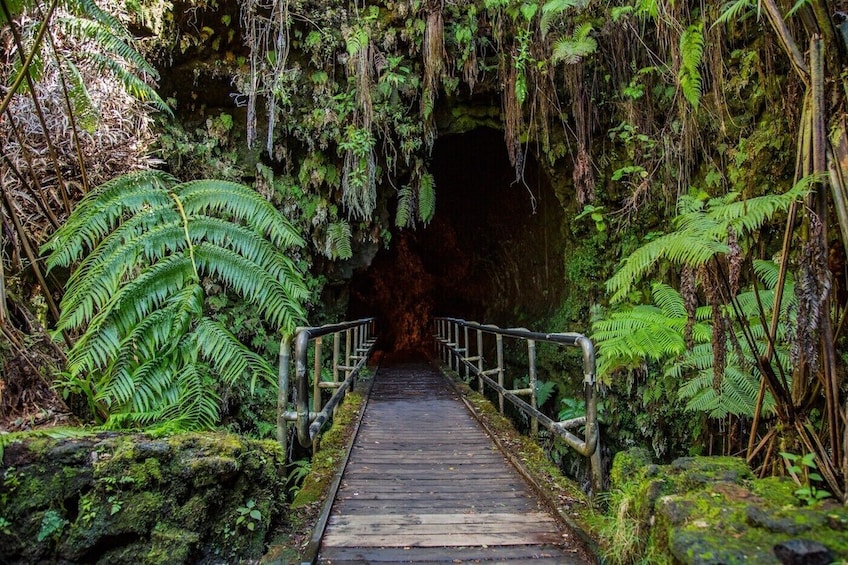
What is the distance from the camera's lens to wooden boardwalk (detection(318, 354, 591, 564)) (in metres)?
2.14

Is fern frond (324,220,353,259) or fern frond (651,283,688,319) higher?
fern frond (324,220,353,259)

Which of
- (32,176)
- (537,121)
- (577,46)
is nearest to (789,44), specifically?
(577,46)

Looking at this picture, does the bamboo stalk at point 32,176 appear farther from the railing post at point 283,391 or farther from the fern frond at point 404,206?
the fern frond at point 404,206

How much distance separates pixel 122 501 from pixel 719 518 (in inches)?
85.4

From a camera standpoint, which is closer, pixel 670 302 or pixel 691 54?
pixel 691 54

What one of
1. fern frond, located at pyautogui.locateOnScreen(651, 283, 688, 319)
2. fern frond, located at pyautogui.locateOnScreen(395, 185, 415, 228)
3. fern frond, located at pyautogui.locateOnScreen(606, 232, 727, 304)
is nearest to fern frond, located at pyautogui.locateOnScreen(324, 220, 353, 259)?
fern frond, located at pyautogui.locateOnScreen(395, 185, 415, 228)

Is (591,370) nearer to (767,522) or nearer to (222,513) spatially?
(767,522)

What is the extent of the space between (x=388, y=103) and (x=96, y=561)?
A: 642 cm

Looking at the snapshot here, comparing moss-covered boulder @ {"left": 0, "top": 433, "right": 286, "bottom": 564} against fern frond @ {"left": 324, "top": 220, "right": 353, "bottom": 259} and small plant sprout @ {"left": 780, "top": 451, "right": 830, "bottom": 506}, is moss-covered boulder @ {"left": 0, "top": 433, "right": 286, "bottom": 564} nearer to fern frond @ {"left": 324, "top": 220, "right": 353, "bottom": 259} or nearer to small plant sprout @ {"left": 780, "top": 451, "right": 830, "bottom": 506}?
small plant sprout @ {"left": 780, "top": 451, "right": 830, "bottom": 506}

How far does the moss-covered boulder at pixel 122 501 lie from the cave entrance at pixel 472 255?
6100 millimetres

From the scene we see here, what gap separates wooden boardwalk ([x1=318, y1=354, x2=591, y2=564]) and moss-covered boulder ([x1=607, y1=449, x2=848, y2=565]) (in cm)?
48

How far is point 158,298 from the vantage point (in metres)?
2.97

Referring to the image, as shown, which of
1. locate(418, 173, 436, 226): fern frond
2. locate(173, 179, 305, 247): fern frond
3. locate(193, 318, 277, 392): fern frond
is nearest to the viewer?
locate(193, 318, 277, 392): fern frond

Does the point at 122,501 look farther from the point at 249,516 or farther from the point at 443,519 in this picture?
the point at 443,519
